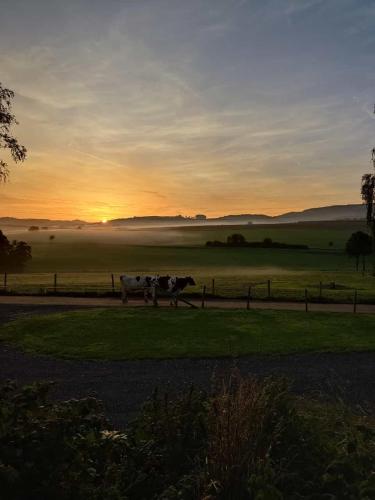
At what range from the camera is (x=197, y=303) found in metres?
35.5

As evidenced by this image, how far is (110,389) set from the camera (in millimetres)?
16281

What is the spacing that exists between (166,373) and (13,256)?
7026cm

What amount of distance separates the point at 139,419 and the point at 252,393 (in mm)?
1971

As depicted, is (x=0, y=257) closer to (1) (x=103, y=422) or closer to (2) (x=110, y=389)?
(2) (x=110, y=389)

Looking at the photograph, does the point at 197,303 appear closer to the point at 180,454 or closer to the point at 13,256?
the point at 180,454

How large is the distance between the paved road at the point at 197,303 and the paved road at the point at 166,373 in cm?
1126

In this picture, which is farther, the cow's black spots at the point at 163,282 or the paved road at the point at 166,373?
the cow's black spots at the point at 163,282

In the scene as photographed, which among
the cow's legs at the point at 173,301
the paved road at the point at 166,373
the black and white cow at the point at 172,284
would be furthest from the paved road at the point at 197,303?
the paved road at the point at 166,373

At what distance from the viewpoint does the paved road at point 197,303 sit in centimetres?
3278

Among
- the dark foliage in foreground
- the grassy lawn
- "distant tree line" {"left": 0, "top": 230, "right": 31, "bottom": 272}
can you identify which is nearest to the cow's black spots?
the grassy lawn

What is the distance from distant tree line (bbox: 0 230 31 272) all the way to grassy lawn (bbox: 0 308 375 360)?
183ft

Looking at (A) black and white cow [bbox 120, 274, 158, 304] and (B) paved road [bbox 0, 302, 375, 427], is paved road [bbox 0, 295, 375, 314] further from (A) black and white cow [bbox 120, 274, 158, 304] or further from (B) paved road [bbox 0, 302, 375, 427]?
(B) paved road [bbox 0, 302, 375, 427]

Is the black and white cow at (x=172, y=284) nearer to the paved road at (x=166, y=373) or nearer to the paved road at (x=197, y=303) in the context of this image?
the paved road at (x=197, y=303)

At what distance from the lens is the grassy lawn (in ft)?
72.1
